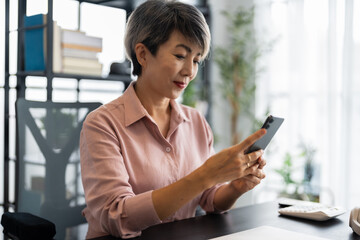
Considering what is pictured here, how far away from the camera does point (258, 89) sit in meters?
4.16

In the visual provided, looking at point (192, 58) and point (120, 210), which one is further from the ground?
point (192, 58)

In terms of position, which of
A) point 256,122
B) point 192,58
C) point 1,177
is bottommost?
point 1,177

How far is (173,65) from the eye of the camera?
1.41m

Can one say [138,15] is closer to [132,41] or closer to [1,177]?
[132,41]

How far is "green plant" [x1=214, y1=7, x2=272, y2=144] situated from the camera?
407cm

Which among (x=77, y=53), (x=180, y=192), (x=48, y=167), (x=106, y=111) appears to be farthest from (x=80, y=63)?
(x=180, y=192)

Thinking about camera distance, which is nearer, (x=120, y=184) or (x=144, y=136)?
(x=120, y=184)

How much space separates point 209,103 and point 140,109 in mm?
2886

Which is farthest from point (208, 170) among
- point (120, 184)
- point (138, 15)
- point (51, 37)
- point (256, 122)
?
point (256, 122)

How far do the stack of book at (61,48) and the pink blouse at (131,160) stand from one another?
120 cm

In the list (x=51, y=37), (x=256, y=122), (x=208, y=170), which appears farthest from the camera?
(x=256, y=122)

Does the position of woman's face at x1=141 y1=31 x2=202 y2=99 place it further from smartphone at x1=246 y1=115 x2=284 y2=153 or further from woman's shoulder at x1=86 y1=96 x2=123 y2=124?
smartphone at x1=246 y1=115 x2=284 y2=153

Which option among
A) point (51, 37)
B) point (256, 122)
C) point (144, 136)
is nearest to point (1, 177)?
point (51, 37)

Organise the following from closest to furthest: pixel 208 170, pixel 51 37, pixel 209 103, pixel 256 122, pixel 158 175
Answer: pixel 208 170 → pixel 158 175 → pixel 51 37 → pixel 256 122 → pixel 209 103
